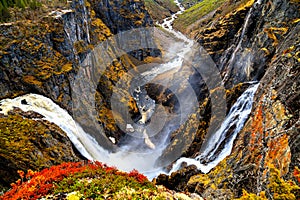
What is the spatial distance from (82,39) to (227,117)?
23.9 m

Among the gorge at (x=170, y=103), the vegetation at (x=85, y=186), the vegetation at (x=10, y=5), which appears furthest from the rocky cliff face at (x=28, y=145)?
the vegetation at (x=10, y=5)

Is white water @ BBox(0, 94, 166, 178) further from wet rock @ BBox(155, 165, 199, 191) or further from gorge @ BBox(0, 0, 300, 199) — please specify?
wet rock @ BBox(155, 165, 199, 191)

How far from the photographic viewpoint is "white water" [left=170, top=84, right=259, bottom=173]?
20.0 m

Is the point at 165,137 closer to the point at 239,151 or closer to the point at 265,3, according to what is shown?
the point at 239,151

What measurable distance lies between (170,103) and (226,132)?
18623mm

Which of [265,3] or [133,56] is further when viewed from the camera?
[133,56]

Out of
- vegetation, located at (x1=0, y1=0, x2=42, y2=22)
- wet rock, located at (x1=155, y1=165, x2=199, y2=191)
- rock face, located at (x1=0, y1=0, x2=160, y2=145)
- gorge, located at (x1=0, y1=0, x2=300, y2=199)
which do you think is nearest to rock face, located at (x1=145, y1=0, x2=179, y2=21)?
gorge, located at (x1=0, y1=0, x2=300, y2=199)

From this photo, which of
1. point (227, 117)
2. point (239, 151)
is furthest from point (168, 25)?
point (239, 151)

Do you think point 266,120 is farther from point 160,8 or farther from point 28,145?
point 160,8

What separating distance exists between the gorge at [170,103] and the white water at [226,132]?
0.40 ft

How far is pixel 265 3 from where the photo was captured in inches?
1063

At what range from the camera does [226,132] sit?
2150cm

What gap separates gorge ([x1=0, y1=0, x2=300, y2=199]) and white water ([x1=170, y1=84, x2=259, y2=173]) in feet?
0.40

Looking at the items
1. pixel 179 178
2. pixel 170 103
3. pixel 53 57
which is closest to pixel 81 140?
pixel 53 57
